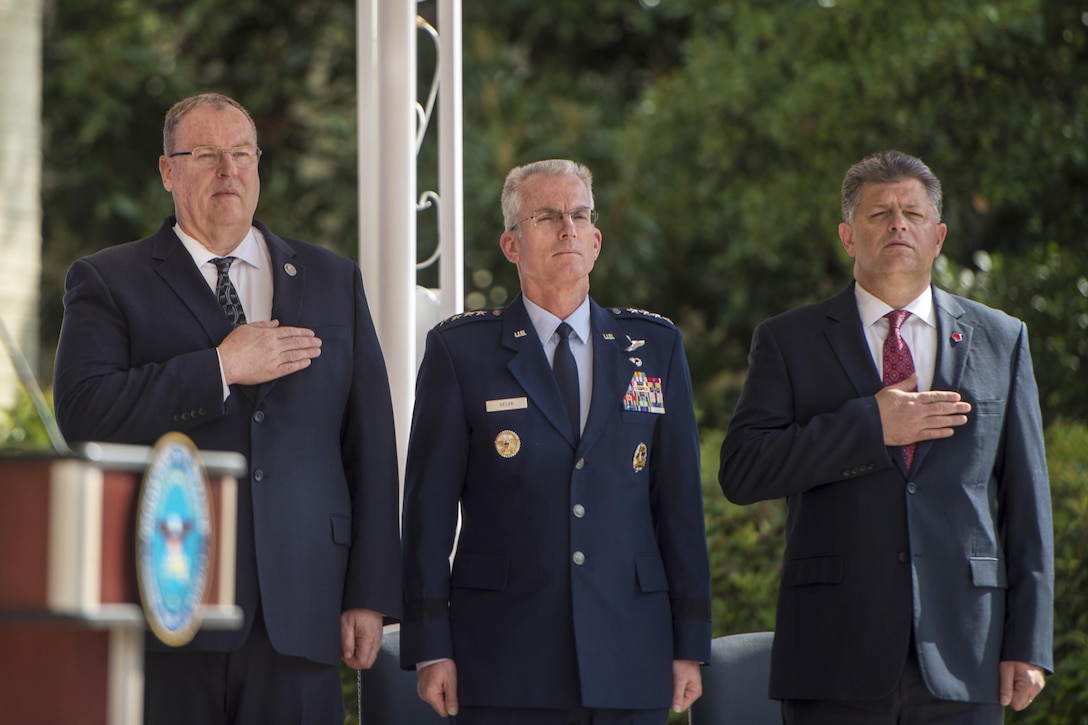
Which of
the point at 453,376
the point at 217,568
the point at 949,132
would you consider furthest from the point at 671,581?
the point at 949,132

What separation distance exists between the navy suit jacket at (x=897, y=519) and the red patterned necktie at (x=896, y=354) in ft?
0.16

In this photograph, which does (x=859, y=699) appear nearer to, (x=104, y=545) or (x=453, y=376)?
(x=453, y=376)

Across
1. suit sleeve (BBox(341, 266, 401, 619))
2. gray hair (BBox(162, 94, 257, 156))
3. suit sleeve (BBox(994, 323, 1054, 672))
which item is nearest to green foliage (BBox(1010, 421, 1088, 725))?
suit sleeve (BBox(994, 323, 1054, 672))

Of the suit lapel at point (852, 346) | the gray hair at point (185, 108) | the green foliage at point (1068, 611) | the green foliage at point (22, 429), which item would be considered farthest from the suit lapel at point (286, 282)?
the green foliage at point (1068, 611)

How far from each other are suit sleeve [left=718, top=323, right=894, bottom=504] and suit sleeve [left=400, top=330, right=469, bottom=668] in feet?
1.99

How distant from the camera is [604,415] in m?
3.38

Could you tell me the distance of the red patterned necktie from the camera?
354 cm

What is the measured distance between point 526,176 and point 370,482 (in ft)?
2.45

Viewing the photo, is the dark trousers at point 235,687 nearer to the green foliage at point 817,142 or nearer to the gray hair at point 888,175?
the gray hair at point 888,175

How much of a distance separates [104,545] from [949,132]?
700 centimetres

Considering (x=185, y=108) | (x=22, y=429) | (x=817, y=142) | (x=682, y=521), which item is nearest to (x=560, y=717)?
(x=682, y=521)

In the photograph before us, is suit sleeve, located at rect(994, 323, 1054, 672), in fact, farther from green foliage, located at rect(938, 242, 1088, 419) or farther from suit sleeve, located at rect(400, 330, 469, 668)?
green foliage, located at rect(938, 242, 1088, 419)

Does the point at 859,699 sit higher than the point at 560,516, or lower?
lower

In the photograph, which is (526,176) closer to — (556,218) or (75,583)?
(556,218)
